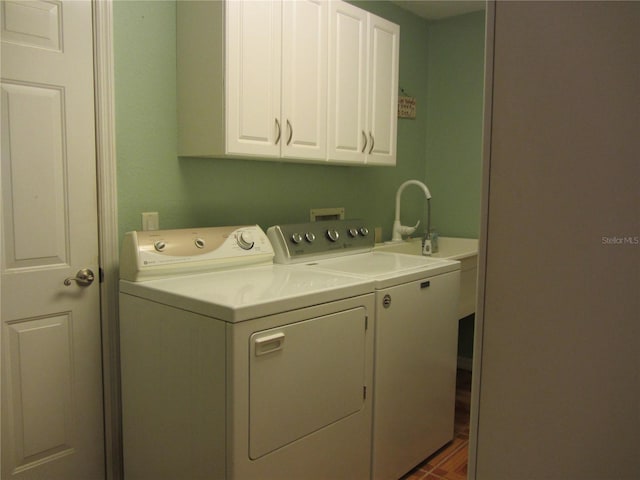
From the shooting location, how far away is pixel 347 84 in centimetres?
263

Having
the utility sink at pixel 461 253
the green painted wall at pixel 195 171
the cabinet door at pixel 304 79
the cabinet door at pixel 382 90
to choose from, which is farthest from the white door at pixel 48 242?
the utility sink at pixel 461 253

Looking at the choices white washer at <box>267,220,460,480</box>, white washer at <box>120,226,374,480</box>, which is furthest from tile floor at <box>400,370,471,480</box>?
white washer at <box>120,226,374,480</box>

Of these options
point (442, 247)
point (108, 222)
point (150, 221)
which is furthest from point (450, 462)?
point (108, 222)

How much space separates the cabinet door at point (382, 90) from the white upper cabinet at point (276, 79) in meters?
0.02

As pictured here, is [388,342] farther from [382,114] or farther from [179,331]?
[382,114]

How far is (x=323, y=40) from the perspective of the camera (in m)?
2.46

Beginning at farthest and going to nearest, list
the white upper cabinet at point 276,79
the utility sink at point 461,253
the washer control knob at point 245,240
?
the utility sink at point 461,253
the washer control knob at point 245,240
the white upper cabinet at point 276,79

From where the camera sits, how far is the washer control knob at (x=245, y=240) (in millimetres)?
2268

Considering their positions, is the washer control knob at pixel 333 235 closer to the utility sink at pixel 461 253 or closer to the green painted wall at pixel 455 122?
the utility sink at pixel 461 253

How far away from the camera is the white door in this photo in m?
1.81

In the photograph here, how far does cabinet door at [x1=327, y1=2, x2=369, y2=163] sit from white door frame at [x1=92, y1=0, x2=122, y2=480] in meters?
1.00

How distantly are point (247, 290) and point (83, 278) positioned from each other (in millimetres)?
684

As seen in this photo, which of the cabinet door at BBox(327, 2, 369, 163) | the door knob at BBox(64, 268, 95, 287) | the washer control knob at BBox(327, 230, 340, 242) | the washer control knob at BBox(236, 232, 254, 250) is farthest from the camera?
the washer control knob at BBox(327, 230, 340, 242)

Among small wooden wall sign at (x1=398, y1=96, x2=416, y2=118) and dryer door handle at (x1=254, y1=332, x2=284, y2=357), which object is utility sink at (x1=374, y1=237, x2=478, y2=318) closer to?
small wooden wall sign at (x1=398, y1=96, x2=416, y2=118)
